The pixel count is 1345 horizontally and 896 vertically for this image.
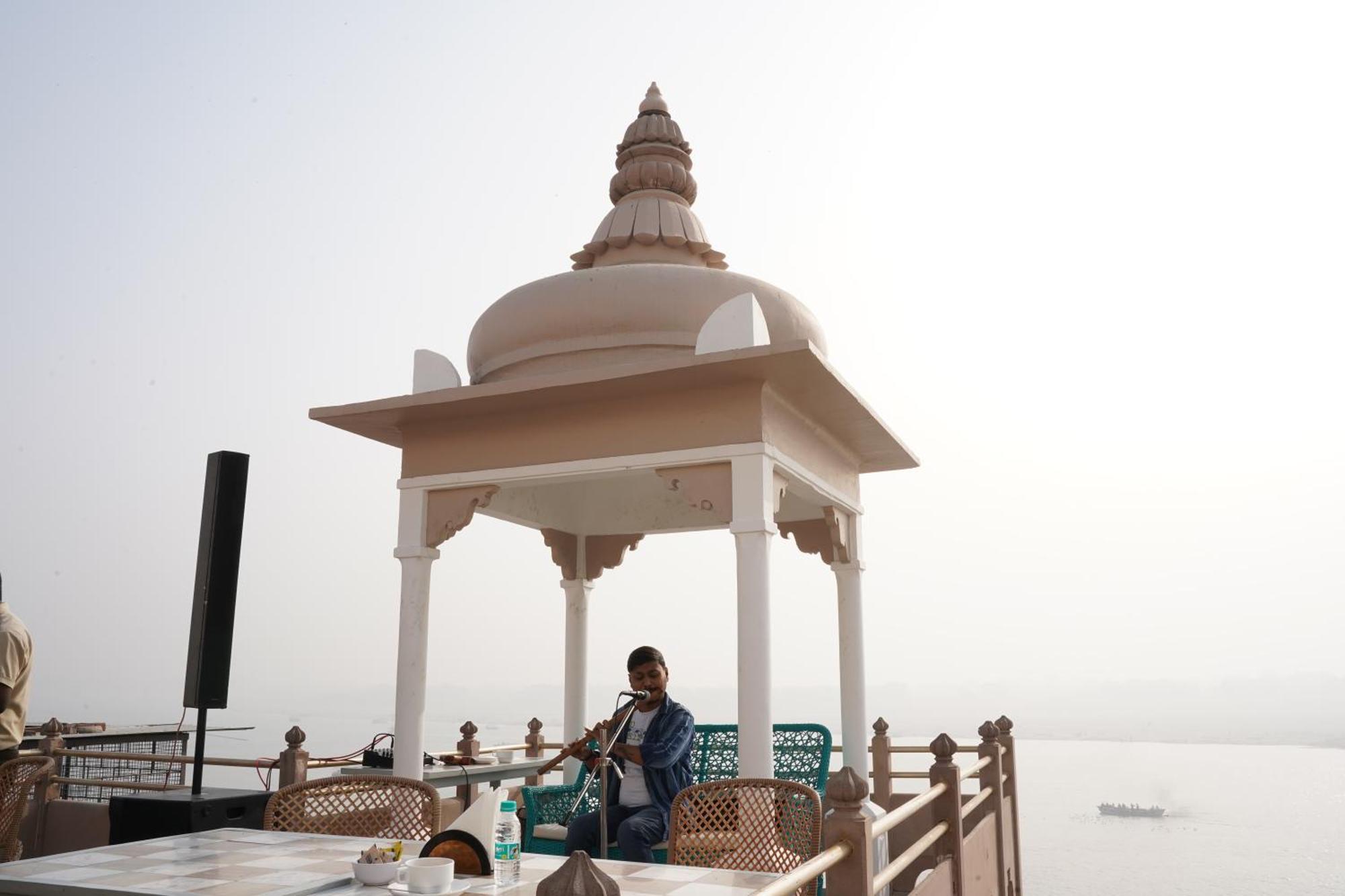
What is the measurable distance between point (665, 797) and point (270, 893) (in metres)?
3.03

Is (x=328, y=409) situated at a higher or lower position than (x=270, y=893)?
higher

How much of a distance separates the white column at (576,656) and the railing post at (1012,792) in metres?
3.72

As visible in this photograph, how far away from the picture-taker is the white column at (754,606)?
5750 mm

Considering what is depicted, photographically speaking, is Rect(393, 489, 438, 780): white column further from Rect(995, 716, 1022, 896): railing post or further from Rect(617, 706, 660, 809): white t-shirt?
Rect(995, 716, 1022, 896): railing post

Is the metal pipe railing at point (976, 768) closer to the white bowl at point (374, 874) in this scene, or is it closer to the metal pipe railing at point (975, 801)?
the metal pipe railing at point (975, 801)

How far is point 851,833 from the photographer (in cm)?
285

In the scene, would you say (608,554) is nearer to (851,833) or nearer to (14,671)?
(14,671)

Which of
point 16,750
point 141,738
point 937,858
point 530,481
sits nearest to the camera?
point 937,858

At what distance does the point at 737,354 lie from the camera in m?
5.78

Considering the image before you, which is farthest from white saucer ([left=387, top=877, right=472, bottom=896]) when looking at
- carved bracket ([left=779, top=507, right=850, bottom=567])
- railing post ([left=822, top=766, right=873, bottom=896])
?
carved bracket ([left=779, top=507, right=850, bottom=567])

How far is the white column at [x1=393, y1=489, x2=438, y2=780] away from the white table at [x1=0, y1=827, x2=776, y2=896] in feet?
11.6

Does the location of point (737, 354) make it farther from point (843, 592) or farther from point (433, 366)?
point (843, 592)

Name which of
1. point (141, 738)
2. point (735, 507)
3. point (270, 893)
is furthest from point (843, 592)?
point (141, 738)

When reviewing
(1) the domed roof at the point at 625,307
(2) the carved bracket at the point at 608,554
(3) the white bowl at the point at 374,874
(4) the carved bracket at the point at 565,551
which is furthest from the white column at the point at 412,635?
(3) the white bowl at the point at 374,874
